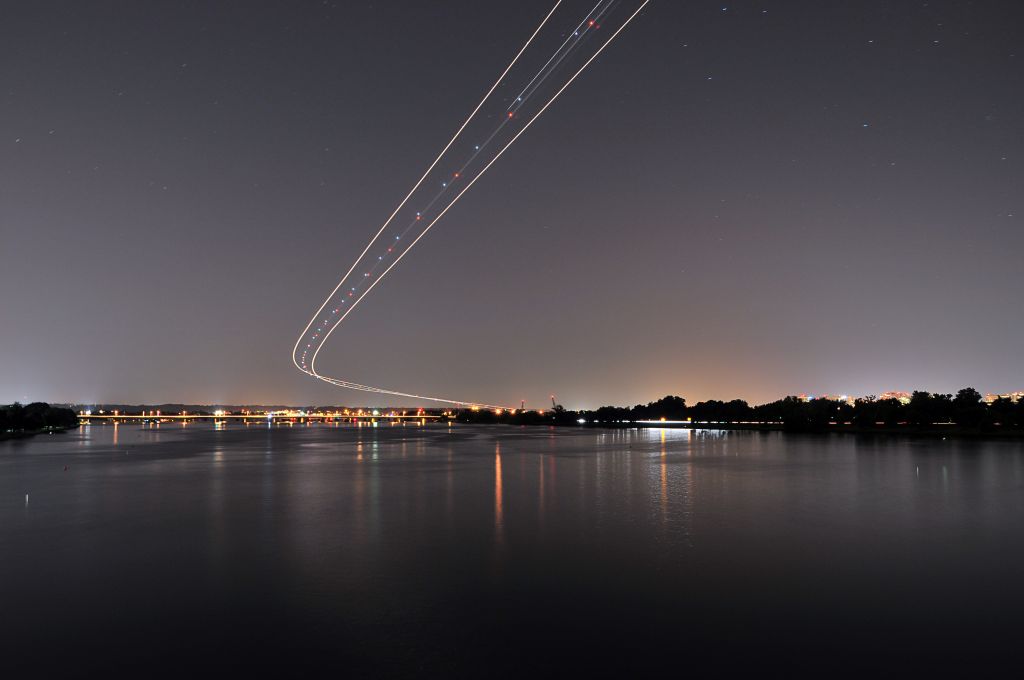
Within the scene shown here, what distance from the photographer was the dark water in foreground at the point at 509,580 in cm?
977

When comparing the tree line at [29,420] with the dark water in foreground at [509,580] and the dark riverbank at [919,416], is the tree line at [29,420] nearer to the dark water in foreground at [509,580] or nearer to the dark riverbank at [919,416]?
the dark water in foreground at [509,580]

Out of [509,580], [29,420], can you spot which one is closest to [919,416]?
[509,580]

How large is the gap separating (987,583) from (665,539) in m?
6.72

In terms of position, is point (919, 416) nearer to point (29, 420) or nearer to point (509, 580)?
point (509, 580)

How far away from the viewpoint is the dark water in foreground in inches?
384

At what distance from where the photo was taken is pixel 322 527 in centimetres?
1969

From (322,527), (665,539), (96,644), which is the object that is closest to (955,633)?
(665,539)

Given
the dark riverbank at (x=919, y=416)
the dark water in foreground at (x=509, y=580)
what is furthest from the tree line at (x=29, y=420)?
the dark riverbank at (x=919, y=416)

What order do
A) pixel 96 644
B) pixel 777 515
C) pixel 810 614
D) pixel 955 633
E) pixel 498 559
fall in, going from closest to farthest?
pixel 96 644 → pixel 955 633 → pixel 810 614 → pixel 498 559 → pixel 777 515

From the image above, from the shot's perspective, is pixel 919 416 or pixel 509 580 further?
pixel 919 416

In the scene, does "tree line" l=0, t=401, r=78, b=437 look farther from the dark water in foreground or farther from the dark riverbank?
the dark riverbank

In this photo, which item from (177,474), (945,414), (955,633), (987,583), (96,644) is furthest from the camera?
(945,414)

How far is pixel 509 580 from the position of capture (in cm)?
1378

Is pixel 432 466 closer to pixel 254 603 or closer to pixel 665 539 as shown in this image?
pixel 665 539
